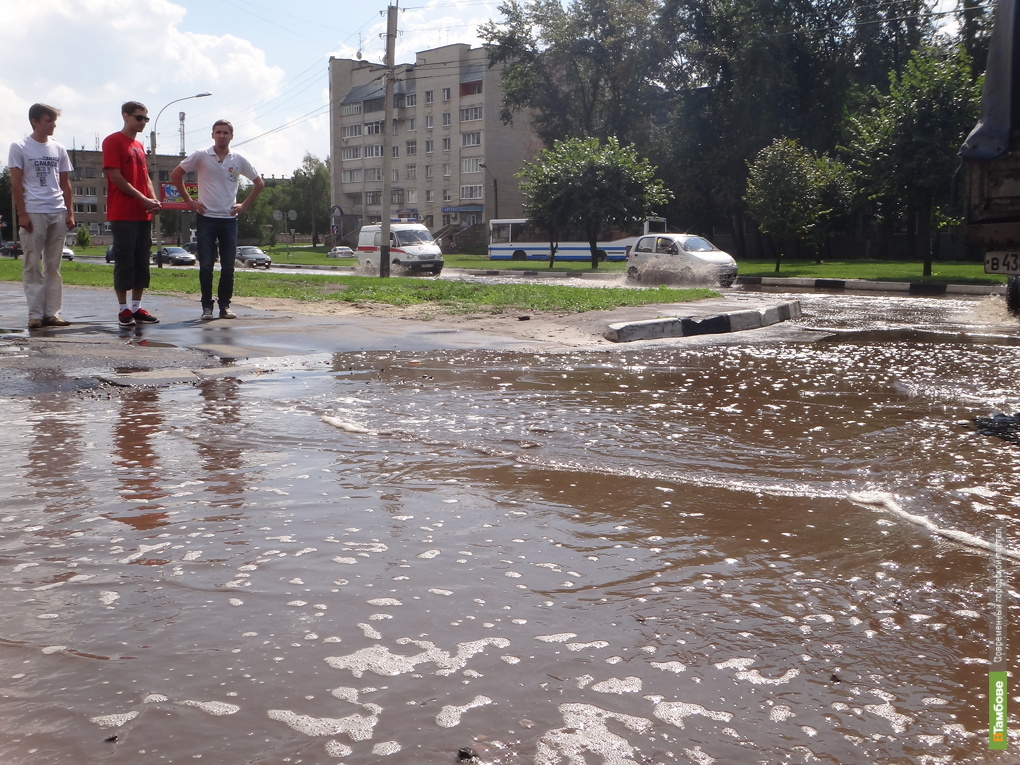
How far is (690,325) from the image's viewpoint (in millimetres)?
10477

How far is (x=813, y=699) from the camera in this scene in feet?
6.68

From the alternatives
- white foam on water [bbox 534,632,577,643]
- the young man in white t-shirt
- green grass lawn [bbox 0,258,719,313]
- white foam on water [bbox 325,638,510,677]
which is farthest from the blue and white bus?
white foam on water [bbox 325,638,510,677]

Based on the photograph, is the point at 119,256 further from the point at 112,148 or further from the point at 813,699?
the point at 813,699

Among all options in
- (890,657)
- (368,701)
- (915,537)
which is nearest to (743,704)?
(890,657)

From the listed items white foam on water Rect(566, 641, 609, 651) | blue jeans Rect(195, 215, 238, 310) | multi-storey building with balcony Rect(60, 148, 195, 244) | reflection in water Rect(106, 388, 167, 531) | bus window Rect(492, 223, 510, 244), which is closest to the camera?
white foam on water Rect(566, 641, 609, 651)

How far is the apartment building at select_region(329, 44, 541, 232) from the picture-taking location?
80250 millimetres

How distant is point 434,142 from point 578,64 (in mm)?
29923

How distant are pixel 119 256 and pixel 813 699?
809 cm

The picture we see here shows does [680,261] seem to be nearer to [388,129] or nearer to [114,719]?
[388,129]

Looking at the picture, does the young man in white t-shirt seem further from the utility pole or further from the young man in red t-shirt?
the utility pole

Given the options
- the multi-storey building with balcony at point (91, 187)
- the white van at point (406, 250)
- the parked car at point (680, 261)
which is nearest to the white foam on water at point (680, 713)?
the parked car at point (680, 261)

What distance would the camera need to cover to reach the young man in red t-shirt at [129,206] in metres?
8.75

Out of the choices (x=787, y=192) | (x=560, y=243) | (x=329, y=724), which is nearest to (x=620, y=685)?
(x=329, y=724)

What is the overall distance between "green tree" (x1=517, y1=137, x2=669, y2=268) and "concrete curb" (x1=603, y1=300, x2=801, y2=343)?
25443 millimetres
